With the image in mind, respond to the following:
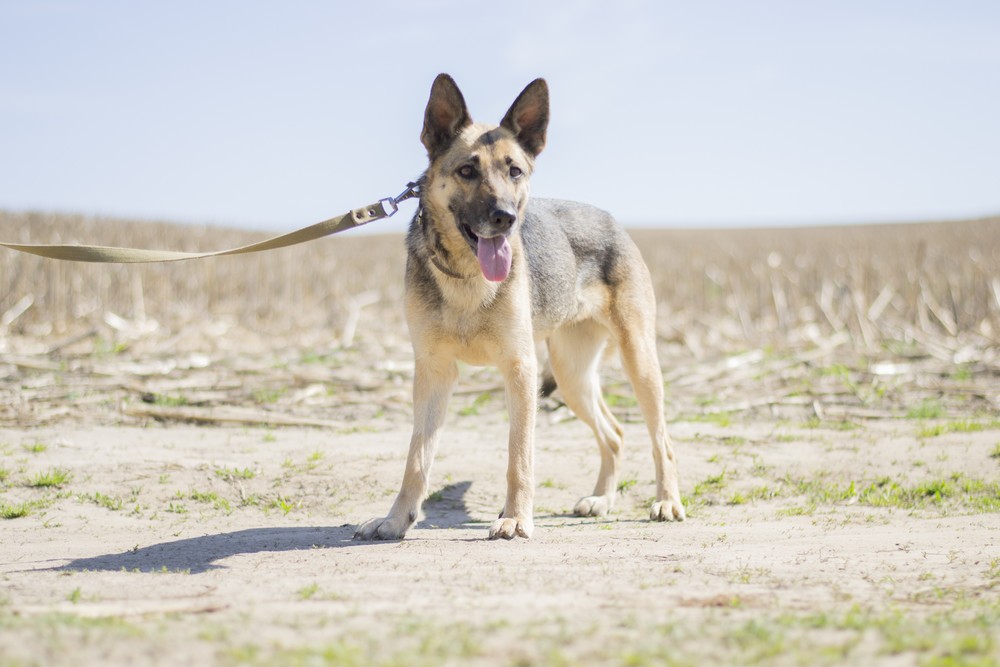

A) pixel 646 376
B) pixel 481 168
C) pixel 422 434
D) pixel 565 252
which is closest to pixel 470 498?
pixel 422 434

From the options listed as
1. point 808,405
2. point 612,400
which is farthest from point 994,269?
point 612,400

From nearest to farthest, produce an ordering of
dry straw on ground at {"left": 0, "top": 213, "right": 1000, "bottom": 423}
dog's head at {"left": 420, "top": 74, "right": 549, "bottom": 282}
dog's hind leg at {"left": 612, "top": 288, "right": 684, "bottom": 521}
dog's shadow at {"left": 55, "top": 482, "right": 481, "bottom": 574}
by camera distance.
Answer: dog's shadow at {"left": 55, "top": 482, "right": 481, "bottom": 574} → dog's head at {"left": 420, "top": 74, "right": 549, "bottom": 282} → dog's hind leg at {"left": 612, "top": 288, "right": 684, "bottom": 521} → dry straw on ground at {"left": 0, "top": 213, "right": 1000, "bottom": 423}

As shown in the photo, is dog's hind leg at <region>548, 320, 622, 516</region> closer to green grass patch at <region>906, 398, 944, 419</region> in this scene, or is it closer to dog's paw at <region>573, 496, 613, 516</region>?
dog's paw at <region>573, 496, 613, 516</region>

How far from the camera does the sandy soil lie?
2912 millimetres

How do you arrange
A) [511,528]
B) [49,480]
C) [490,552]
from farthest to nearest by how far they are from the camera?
[49,480]
[511,528]
[490,552]

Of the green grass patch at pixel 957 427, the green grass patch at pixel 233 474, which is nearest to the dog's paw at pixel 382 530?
the green grass patch at pixel 233 474

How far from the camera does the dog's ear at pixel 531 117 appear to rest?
226 inches

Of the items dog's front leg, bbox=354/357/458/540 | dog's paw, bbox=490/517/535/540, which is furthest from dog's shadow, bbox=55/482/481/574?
dog's paw, bbox=490/517/535/540

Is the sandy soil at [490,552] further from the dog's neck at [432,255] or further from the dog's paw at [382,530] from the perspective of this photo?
the dog's neck at [432,255]

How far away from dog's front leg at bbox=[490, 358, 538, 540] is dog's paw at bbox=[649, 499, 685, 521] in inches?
47.3

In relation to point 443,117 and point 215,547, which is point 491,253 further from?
point 215,547

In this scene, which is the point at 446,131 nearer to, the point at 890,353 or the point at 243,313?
the point at 890,353

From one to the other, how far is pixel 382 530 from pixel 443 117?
2.57 metres

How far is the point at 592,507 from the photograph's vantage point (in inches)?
263
